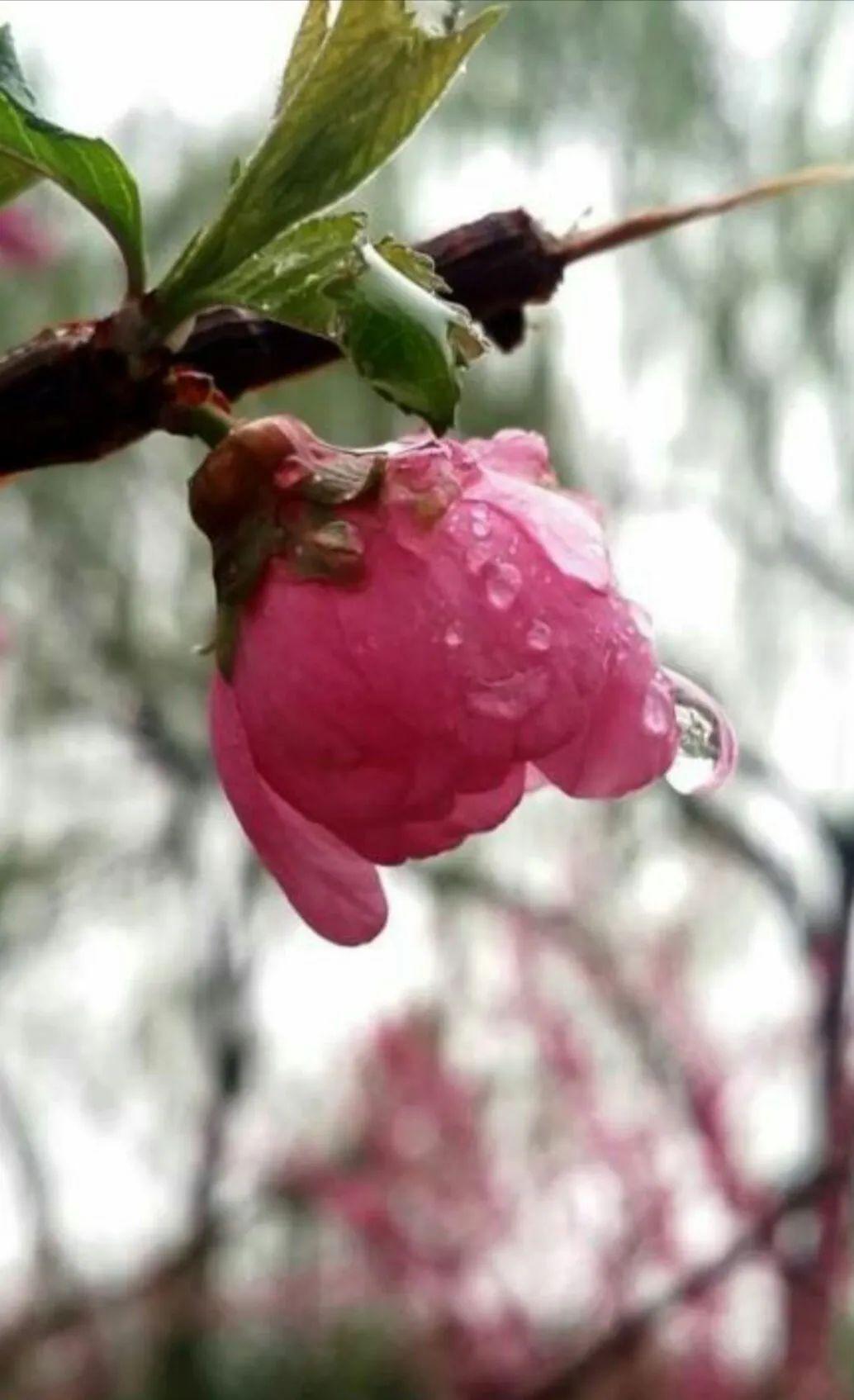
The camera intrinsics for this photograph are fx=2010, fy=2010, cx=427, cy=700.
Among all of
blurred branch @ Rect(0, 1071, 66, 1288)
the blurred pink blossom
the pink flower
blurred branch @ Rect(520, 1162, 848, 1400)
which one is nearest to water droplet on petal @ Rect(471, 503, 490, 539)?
the pink flower

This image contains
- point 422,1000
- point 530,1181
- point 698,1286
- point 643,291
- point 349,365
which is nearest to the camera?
point 349,365

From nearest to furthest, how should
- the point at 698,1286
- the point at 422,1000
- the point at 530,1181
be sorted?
the point at 698,1286 < the point at 530,1181 < the point at 422,1000

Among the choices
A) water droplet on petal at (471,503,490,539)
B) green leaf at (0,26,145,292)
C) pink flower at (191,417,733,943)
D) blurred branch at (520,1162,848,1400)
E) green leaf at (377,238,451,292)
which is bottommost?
blurred branch at (520,1162,848,1400)

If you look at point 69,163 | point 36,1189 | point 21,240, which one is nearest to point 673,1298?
point 21,240

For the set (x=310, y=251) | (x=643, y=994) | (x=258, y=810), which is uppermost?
(x=310, y=251)

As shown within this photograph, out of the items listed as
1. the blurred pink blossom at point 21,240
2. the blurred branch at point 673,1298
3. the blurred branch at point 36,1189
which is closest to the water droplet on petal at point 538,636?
the blurred pink blossom at point 21,240

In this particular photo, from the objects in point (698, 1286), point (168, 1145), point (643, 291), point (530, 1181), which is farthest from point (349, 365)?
point (168, 1145)

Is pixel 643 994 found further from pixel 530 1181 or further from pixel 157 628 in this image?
pixel 157 628

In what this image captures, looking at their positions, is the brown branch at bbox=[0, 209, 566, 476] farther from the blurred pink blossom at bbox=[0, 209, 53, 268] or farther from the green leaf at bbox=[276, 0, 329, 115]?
the blurred pink blossom at bbox=[0, 209, 53, 268]
